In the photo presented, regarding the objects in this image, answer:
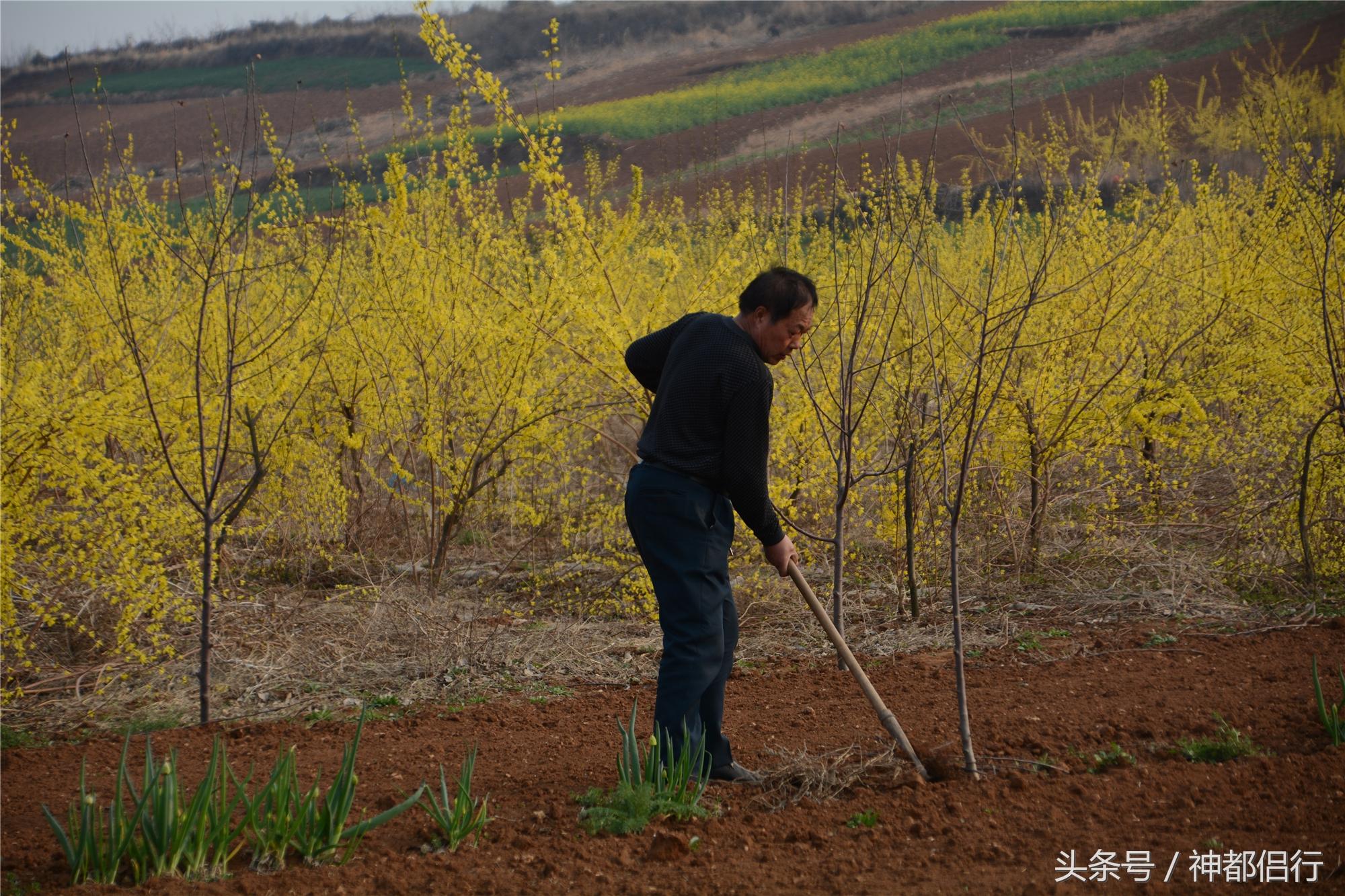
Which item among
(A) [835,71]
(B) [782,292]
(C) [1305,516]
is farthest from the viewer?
(A) [835,71]

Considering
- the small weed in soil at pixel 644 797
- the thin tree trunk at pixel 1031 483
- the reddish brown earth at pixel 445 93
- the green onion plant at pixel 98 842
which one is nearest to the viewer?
the green onion plant at pixel 98 842

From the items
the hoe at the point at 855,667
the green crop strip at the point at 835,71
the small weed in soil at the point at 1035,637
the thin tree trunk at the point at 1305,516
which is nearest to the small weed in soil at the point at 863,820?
the hoe at the point at 855,667

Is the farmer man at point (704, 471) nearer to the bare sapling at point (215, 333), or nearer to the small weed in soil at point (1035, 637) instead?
the bare sapling at point (215, 333)

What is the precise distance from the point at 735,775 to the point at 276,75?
53.5 metres

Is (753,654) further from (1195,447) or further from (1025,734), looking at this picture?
(1195,447)

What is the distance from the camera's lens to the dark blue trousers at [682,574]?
2.86 m

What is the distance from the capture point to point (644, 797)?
8.87 ft

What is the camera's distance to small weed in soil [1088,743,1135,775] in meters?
3.11

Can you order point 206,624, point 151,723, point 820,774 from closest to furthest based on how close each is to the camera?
point 820,774
point 206,624
point 151,723

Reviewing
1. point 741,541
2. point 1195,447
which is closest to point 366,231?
point 741,541

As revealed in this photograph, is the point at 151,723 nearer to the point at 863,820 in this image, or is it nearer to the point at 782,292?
the point at 863,820

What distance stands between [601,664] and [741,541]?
113 cm

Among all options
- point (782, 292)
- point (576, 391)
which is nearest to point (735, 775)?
point (782, 292)

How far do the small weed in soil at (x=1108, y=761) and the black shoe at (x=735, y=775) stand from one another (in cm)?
102
